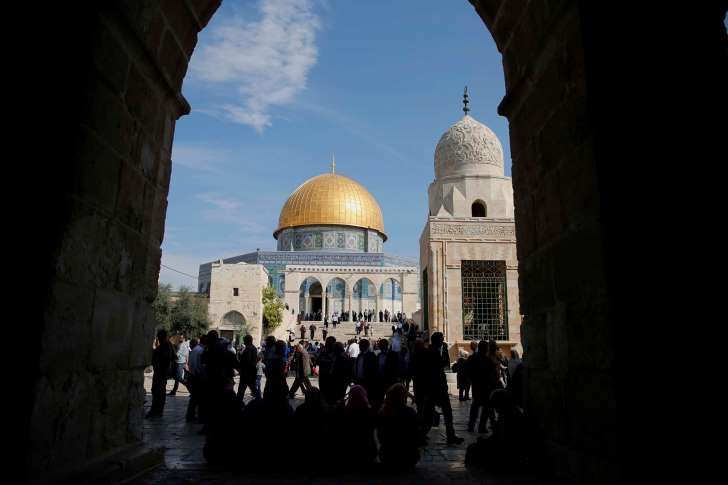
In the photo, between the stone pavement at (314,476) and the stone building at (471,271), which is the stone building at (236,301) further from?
the stone pavement at (314,476)

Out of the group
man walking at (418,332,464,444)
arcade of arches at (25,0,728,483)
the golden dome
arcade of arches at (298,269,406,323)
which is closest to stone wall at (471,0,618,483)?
arcade of arches at (25,0,728,483)

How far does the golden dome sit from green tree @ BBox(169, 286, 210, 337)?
14688 mm

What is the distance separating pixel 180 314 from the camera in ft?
71.2

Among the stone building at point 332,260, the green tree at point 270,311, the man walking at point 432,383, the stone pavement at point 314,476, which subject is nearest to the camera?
the stone pavement at point 314,476

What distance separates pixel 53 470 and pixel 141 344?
941 millimetres

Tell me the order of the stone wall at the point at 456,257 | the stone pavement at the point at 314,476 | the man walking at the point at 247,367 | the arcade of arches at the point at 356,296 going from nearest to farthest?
1. the stone pavement at the point at 314,476
2. the man walking at the point at 247,367
3. the stone wall at the point at 456,257
4. the arcade of arches at the point at 356,296

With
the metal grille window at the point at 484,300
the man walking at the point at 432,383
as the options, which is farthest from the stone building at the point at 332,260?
the man walking at the point at 432,383

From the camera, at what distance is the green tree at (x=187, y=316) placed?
21.6 m

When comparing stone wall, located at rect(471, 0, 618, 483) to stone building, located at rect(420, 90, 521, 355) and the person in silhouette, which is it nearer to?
the person in silhouette

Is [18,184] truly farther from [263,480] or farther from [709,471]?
[709,471]

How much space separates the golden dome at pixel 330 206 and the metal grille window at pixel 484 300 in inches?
898

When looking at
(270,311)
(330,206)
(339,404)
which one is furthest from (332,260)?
(339,404)

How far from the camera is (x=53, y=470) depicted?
6.97 ft

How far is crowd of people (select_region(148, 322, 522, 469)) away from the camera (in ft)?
10.8
